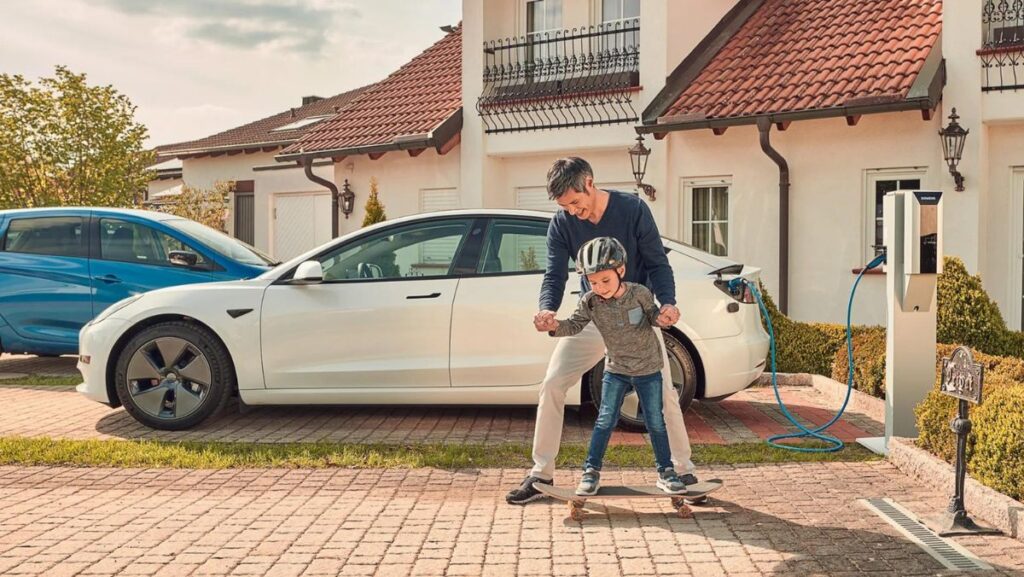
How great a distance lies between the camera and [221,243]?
1056 centimetres

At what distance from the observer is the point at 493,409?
8547 mm

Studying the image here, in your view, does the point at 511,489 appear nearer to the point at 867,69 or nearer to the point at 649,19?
the point at 867,69

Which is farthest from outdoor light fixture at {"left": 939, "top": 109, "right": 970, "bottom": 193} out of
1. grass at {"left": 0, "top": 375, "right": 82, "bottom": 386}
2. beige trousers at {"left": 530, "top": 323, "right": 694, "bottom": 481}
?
grass at {"left": 0, "top": 375, "right": 82, "bottom": 386}

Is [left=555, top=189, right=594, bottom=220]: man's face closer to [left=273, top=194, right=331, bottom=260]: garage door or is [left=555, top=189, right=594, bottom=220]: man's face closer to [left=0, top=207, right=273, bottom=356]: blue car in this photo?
[left=0, top=207, right=273, bottom=356]: blue car

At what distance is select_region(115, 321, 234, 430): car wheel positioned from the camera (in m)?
7.59

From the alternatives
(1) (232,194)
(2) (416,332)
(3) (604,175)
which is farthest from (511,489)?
(1) (232,194)

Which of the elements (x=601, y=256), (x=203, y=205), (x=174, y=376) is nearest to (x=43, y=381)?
(x=174, y=376)

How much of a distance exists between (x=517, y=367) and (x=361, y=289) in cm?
130

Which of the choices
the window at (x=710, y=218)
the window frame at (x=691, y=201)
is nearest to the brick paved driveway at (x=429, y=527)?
the window frame at (x=691, y=201)

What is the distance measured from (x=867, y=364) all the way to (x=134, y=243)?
715 cm

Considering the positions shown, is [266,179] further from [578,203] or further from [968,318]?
[578,203]

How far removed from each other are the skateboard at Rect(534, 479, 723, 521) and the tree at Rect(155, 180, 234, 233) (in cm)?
2039

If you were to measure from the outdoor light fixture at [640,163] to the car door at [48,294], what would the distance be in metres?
7.37

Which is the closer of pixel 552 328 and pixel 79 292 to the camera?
pixel 552 328
